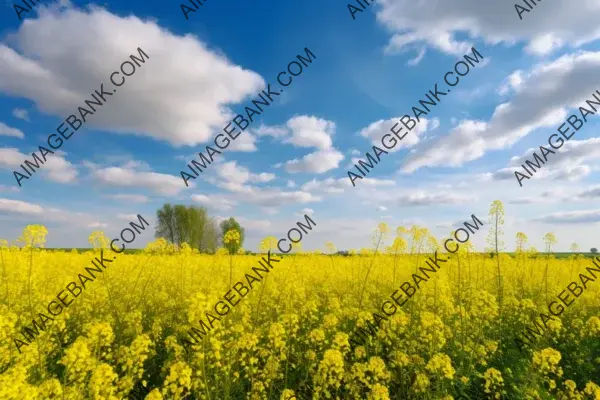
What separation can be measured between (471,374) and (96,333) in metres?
5.36

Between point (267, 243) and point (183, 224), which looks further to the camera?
point (183, 224)

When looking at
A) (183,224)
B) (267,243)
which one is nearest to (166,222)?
(183,224)

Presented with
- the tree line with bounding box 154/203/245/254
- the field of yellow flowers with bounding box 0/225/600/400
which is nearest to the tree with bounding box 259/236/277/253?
the field of yellow flowers with bounding box 0/225/600/400

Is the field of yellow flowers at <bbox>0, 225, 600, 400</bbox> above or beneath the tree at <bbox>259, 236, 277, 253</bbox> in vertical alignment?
beneath

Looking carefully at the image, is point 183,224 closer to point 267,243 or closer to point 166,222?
point 166,222

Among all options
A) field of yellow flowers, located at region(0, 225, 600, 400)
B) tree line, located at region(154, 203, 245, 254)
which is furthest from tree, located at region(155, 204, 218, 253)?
field of yellow flowers, located at region(0, 225, 600, 400)

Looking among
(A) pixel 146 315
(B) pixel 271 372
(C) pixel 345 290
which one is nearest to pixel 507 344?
(C) pixel 345 290

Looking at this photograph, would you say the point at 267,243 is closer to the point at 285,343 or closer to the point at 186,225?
the point at 285,343

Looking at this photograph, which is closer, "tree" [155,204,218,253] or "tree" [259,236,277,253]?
"tree" [259,236,277,253]

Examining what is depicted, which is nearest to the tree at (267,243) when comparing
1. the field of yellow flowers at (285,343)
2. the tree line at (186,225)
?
the field of yellow flowers at (285,343)

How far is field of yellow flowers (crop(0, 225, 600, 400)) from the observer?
4.38m

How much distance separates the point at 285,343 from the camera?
534cm

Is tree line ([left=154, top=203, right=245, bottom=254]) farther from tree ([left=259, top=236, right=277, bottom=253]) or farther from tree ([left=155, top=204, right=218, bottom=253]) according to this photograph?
tree ([left=259, top=236, right=277, bottom=253])

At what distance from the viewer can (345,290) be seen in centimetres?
1000
